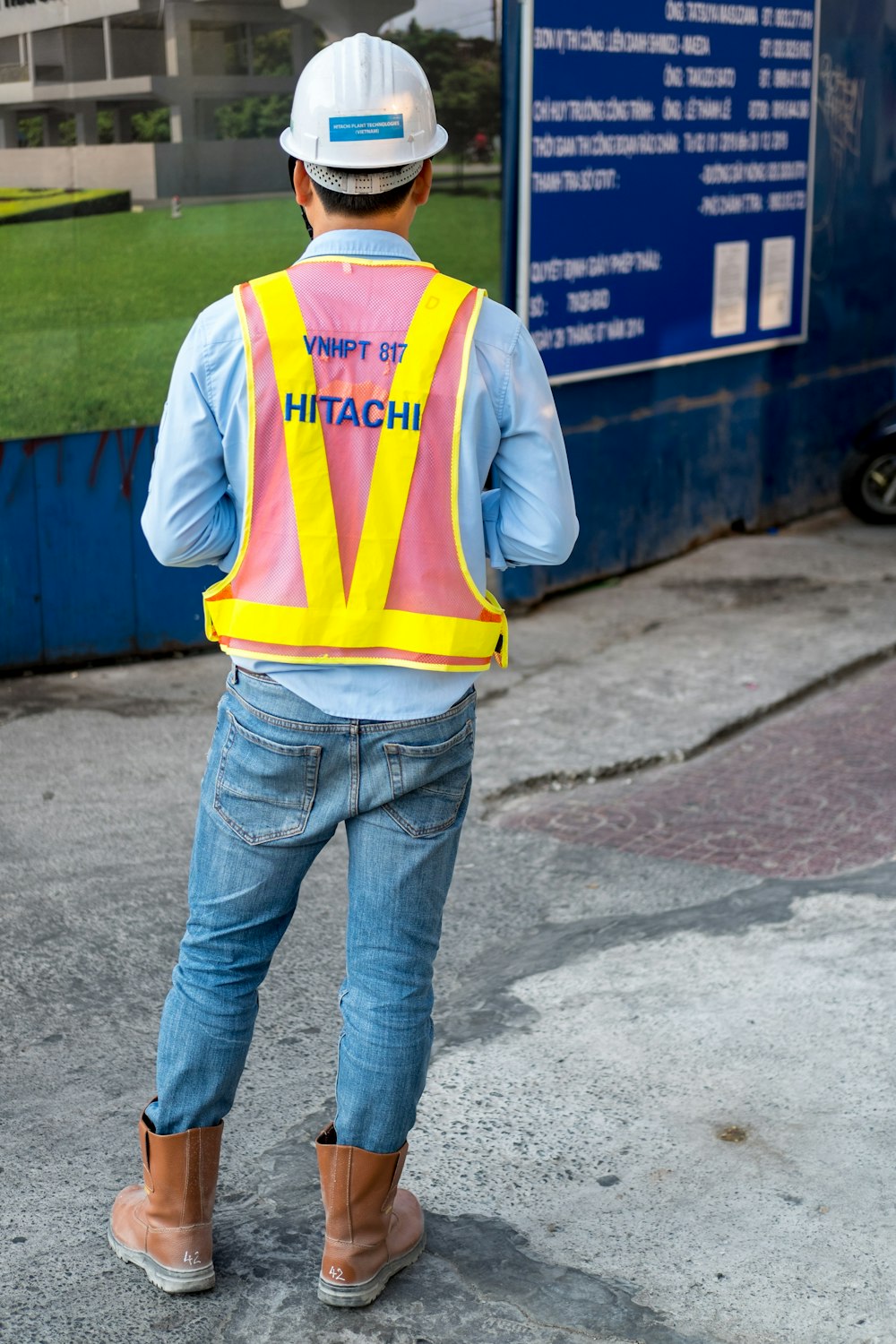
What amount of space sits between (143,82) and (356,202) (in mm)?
4293

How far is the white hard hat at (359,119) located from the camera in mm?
2527

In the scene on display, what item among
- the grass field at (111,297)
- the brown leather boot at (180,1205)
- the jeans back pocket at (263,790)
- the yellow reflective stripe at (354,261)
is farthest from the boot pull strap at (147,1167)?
the grass field at (111,297)

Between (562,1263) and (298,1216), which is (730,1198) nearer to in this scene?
(562,1263)

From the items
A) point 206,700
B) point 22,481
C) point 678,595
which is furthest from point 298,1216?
point 678,595

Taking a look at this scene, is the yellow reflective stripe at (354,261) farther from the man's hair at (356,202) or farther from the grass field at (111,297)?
the grass field at (111,297)

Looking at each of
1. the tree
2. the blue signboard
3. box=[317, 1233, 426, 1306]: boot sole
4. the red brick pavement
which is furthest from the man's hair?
the blue signboard

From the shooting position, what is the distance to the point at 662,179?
838 cm

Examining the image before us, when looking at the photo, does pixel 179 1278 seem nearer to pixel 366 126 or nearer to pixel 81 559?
pixel 366 126

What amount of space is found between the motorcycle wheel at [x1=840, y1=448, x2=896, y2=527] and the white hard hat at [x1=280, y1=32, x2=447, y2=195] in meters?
7.72

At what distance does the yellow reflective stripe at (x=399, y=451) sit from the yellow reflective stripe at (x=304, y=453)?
47 millimetres

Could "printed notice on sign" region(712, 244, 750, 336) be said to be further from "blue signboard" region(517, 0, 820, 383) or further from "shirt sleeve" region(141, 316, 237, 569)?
"shirt sleeve" region(141, 316, 237, 569)

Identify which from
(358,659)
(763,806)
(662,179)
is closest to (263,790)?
(358,659)

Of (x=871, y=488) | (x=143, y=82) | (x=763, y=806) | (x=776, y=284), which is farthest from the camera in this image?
(x=871, y=488)

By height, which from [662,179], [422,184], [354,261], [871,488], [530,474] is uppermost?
[422,184]
